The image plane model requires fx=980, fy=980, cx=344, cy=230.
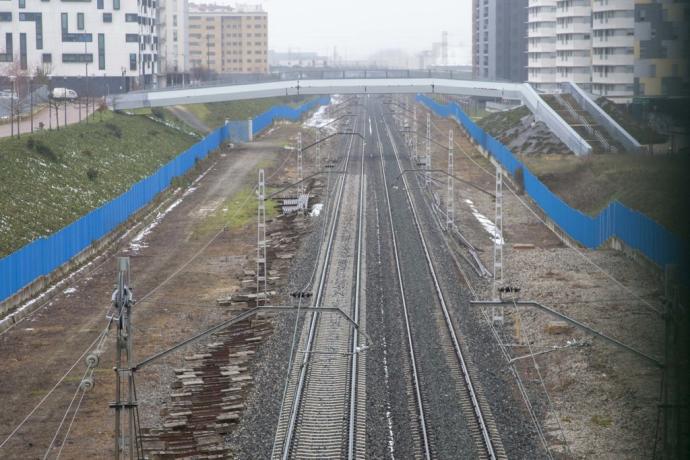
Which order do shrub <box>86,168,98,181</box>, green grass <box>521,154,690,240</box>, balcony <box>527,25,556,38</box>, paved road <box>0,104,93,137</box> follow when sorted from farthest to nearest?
balcony <box>527,25,556,38</box> < paved road <box>0,104,93,137</box> < shrub <box>86,168,98,181</box> < green grass <box>521,154,690,240</box>

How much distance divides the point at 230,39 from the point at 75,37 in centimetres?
7603

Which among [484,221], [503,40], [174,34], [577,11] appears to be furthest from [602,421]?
[174,34]

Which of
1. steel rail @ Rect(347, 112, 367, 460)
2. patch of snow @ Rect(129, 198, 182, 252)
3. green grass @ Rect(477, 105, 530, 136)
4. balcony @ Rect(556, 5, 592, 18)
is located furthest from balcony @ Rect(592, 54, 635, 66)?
patch of snow @ Rect(129, 198, 182, 252)

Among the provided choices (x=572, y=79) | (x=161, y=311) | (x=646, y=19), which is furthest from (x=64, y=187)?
(x=572, y=79)

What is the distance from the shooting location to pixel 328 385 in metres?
13.6

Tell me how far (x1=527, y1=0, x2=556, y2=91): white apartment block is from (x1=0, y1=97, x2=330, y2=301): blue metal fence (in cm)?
2956

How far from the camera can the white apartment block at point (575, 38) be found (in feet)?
179

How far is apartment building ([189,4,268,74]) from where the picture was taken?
129750mm

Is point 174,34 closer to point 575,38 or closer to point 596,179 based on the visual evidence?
point 575,38

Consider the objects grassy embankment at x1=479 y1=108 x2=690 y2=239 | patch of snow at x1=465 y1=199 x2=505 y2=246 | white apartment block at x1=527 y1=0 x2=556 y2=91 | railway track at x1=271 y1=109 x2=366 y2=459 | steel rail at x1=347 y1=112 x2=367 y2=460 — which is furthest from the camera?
white apartment block at x1=527 y1=0 x2=556 y2=91

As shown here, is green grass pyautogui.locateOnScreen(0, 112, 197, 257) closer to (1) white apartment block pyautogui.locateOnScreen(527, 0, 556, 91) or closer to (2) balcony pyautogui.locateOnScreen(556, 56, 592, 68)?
(2) balcony pyautogui.locateOnScreen(556, 56, 592, 68)

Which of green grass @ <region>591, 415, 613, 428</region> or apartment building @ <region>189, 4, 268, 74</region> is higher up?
apartment building @ <region>189, 4, 268, 74</region>

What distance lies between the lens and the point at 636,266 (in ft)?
68.4

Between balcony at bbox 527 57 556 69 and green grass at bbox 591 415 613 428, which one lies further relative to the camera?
balcony at bbox 527 57 556 69
